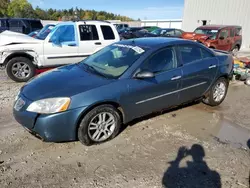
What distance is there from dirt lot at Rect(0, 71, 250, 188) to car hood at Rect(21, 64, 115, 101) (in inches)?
32.4

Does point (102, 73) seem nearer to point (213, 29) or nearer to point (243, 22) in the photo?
point (213, 29)

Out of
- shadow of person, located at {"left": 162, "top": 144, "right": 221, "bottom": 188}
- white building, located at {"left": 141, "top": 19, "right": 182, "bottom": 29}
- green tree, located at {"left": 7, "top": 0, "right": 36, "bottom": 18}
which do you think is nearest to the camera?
shadow of person, located at {"left": 162, "top": 144, "right": 221, "bottom": 188}

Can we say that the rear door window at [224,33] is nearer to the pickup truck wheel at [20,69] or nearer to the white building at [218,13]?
the white building at [218,13]

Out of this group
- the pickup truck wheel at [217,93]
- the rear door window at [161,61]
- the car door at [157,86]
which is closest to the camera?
the car door at [157,86]

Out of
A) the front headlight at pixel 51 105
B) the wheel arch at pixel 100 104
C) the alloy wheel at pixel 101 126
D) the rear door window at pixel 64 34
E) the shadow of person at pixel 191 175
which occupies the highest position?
the rear door window at pixel 64 34

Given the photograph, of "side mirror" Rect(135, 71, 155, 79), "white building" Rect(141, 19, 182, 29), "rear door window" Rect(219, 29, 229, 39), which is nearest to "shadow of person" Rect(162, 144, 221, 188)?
"side mirror" Rect(135, 71, 155, 79)

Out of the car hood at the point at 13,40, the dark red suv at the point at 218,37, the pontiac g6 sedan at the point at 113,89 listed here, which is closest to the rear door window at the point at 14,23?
the car hood at the point at 13,40

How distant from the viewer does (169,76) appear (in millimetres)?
3900

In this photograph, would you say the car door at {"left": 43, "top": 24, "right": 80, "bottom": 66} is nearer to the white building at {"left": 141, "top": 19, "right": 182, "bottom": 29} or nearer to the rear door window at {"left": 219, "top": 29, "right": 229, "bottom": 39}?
the rear door window at {"left": 219, "top": 29, "right": 229, "bottom": 39}

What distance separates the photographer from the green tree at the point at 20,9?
5869cm

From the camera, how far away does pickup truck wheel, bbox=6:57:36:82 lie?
21.0 feet

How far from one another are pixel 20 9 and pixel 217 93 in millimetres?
67968

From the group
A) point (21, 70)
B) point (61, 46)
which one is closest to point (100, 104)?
point (61, 46)

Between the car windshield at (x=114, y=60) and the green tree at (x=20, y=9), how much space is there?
A: 63425 millimetres
